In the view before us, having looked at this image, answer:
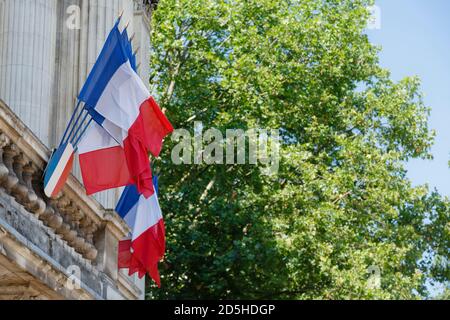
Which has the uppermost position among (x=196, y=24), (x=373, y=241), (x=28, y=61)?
(x=196, y=24)

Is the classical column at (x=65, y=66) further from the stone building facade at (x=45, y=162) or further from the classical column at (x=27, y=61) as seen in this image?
the classical column at (x=27, y=61)

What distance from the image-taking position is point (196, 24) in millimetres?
38250

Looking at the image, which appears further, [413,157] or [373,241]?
[413,157]

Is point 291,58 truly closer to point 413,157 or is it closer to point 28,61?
point 413,157

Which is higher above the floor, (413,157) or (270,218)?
(413,157)

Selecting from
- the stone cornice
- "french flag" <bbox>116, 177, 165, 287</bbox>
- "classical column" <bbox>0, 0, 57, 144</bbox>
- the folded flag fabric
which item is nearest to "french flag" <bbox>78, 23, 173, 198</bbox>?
the stone cornice

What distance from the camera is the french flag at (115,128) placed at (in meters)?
16.2

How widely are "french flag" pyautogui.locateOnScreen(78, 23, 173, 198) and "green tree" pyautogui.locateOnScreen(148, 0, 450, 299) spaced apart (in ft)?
58.8

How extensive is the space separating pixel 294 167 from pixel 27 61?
64.4 ft

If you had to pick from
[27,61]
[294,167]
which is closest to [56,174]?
[27,61]

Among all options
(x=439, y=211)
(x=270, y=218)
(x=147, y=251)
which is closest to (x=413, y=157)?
(x=439, y=211)

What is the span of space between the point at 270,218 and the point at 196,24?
244 inches

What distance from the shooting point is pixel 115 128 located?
650 inches

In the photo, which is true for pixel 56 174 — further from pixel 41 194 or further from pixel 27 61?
pixel 27 61
